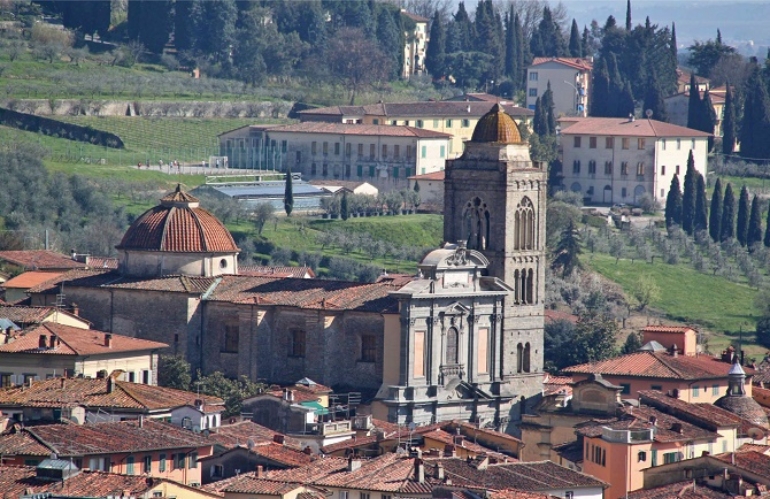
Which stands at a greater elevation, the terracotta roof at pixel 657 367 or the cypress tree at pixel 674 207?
the cypress tree at pixel 674 207

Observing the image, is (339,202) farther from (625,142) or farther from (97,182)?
(625,142)

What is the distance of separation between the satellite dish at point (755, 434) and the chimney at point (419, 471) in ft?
56.9

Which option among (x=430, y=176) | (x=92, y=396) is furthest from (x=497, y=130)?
(x=430, y=176)

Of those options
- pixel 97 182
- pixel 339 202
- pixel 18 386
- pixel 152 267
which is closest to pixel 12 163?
pixel 97 182

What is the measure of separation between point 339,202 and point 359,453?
5377cm

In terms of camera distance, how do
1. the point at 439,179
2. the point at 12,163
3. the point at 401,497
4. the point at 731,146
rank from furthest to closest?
the point at 731,146
the point at 439,179
the point at 12,163
the point at 401,497

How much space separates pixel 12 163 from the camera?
358 feet

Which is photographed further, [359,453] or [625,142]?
[625,142]

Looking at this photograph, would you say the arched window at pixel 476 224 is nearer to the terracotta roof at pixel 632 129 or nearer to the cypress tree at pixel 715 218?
the cypress tree at pixel 715 218

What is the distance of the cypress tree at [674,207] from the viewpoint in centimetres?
12325

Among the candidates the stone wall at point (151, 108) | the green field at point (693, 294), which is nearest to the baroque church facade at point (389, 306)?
the green field at point (693, 294)

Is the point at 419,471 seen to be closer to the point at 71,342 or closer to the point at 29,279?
the point at 71,342

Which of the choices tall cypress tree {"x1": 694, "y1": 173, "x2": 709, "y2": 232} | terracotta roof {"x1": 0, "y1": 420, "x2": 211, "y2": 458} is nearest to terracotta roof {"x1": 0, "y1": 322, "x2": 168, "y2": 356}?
terracotta roof {"x1": 0, "y1": 420, "x2": 211, "y2": 458}

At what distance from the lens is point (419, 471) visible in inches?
2149
